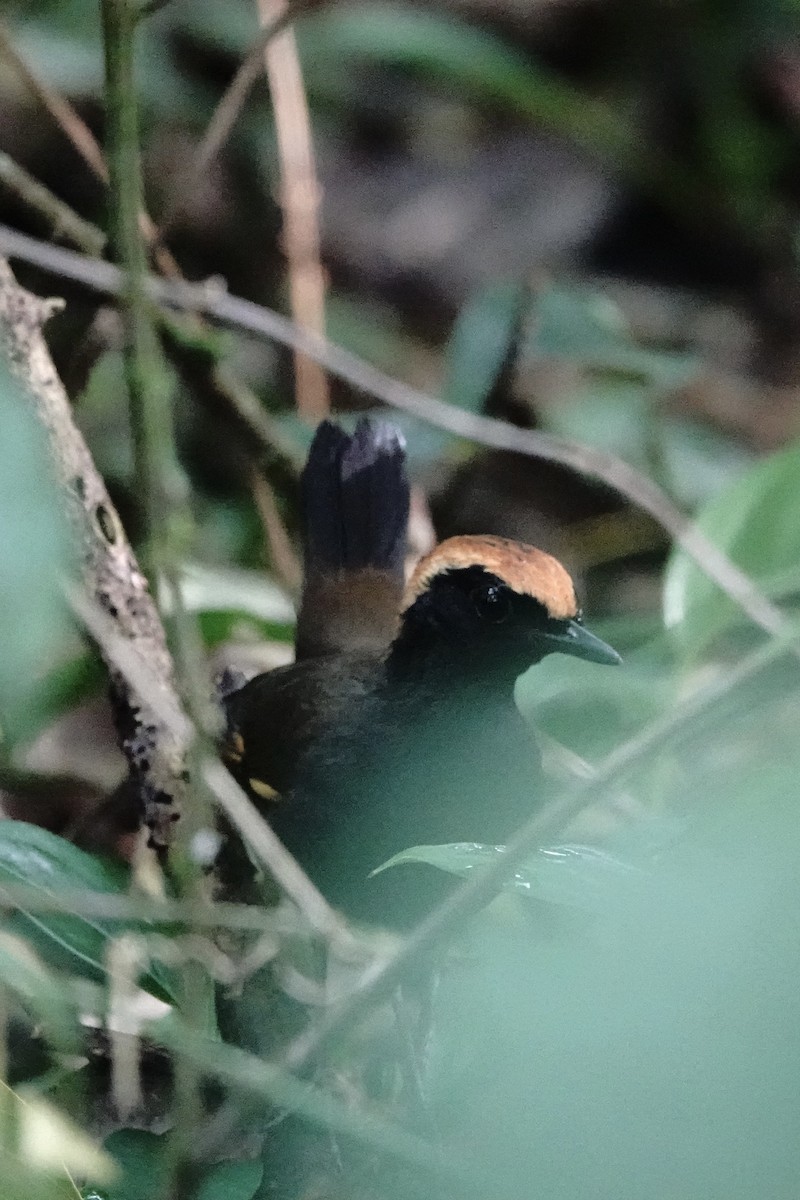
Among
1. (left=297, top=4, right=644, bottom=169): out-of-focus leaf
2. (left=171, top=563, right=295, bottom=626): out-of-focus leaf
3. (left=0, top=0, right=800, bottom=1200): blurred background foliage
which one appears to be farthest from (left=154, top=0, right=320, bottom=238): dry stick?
(left=297, top=4, right=644, bottom=169): out-of-focus leaf

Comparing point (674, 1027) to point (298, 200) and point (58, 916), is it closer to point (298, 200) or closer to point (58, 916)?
point (58, 916)

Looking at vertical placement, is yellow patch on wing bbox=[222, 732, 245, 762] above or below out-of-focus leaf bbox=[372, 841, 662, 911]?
above

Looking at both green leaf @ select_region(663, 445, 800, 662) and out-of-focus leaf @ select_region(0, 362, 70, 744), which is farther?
green leaf @ select_region(663, 445, 800, 662)

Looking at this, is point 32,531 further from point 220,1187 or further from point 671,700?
point 671,700

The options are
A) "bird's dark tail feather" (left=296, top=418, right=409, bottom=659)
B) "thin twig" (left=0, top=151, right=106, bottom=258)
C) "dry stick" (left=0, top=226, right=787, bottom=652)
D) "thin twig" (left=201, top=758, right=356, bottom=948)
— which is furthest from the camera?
"bird's dark tail feather" (left=296, top=418, right=409, bottom=659)

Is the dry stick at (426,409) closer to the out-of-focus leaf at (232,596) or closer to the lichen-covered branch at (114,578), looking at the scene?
the lichen-covered branch at (114,578)

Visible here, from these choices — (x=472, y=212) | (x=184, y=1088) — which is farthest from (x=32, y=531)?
(x=472, y=212)

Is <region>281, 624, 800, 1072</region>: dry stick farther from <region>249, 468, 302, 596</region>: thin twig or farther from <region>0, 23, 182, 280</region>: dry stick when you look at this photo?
<region>249, 468, 302, 596</region>: thin twig
